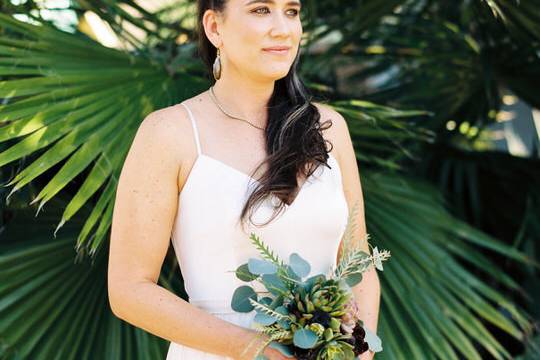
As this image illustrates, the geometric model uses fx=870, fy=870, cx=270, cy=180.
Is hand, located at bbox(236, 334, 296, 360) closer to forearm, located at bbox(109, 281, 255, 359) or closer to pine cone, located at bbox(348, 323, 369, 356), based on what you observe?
forearm, located at bbox(109, 281, 255, 359)

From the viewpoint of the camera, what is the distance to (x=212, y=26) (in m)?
1.96

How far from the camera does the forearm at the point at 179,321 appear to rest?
65.8 inches

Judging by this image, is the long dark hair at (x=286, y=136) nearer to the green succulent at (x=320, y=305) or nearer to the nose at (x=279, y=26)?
the nose at (x=279, y=26)

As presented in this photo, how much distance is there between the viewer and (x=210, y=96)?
1952mm

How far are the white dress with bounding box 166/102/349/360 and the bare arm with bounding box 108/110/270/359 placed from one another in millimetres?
50

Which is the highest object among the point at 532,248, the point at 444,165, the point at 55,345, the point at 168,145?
the point at 168,145

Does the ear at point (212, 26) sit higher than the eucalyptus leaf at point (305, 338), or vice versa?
the ear at point (212, 26)

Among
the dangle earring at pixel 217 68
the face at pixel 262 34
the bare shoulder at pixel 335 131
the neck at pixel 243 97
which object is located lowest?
the bare shoulder at pixel 335 131

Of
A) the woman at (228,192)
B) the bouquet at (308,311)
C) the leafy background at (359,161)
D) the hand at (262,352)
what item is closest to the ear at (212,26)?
the woman at (228,192)

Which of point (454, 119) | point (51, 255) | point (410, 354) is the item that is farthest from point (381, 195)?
point (51, 255)

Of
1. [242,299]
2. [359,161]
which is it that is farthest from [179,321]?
[359,161]

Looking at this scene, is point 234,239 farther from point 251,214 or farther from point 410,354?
point 410,354

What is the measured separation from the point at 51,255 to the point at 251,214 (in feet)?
2.30

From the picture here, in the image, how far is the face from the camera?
1.82 metres
